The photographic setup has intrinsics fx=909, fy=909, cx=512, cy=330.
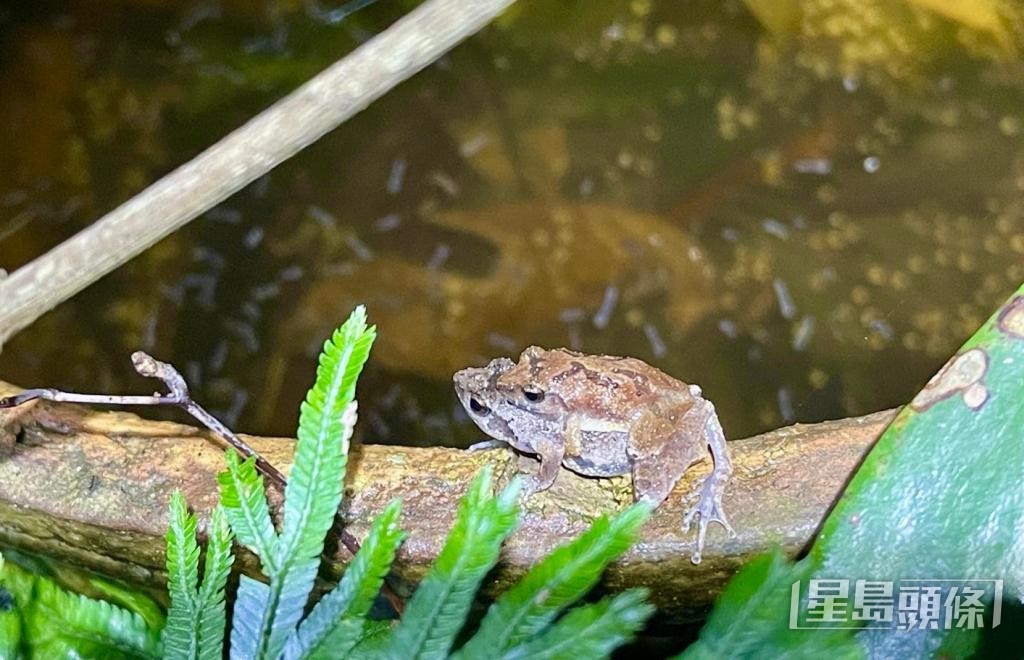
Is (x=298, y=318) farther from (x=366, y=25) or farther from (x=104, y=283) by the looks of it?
(x=366, y=25)

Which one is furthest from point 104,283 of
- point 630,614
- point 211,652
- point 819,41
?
point 819,41

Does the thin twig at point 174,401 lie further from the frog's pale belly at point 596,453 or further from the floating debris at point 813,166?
the floating debris at point 813,166

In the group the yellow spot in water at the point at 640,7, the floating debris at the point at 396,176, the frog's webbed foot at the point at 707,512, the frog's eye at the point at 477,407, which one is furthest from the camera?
the yellow spot in water at the point at 640,7

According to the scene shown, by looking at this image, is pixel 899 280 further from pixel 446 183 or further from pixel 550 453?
pixel 550 453

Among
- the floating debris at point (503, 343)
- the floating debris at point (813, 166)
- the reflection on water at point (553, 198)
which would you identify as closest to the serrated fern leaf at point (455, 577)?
the reflection on water at point (553, 198)

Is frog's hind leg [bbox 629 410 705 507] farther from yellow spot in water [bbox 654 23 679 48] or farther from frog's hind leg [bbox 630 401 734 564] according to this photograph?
yellow spot in water [bbox 654 23 679 48]

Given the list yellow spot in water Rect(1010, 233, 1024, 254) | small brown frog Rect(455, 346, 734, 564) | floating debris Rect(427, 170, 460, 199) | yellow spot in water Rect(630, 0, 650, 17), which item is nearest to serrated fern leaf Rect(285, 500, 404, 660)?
small brown frog Rect(455, 346, 734, 564)
